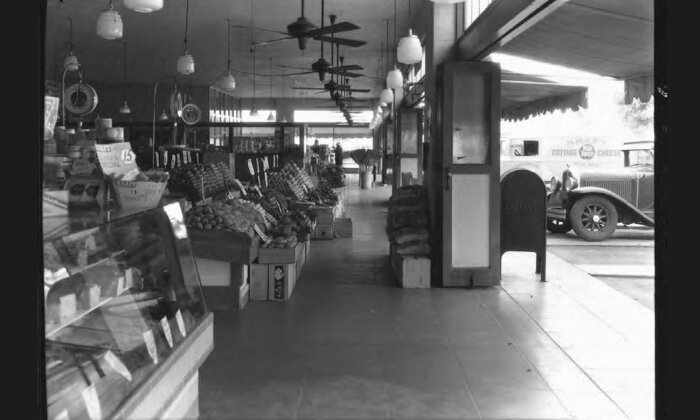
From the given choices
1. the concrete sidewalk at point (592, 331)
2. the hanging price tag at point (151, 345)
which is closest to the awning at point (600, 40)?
the concrete sidewalk at point (592, 331)

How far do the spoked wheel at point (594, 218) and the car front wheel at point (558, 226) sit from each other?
2.13ft

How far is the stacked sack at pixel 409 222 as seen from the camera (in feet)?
22.2

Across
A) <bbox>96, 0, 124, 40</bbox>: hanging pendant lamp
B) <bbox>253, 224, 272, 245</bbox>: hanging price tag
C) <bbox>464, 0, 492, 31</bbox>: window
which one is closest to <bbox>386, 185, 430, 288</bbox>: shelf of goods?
<bbox>253, 224, 272, 245</bbox>: hanging price tag

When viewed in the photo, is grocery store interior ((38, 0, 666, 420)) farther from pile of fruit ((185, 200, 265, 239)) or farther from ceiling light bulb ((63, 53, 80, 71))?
ceiling light bulb ((63, 53, 80, 71))

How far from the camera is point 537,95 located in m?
10.7

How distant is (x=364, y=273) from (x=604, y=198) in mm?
5494

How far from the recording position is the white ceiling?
496 inches

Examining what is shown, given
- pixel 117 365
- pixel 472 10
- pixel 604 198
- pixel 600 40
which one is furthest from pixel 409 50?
pixel 117 365

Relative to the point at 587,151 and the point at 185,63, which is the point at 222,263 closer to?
the point at 185,63

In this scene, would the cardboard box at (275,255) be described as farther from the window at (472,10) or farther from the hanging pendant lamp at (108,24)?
the hanging pendant lamp at (108,24)

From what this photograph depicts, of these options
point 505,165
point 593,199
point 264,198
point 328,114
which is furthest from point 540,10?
point 328,114

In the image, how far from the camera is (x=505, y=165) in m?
15.9

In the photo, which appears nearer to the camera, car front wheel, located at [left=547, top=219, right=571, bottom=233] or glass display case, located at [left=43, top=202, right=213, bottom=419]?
glass display case, located at [left=43, top=202, right=213, bottom=419]

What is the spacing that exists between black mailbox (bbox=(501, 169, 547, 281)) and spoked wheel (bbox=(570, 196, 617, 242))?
4.09m
